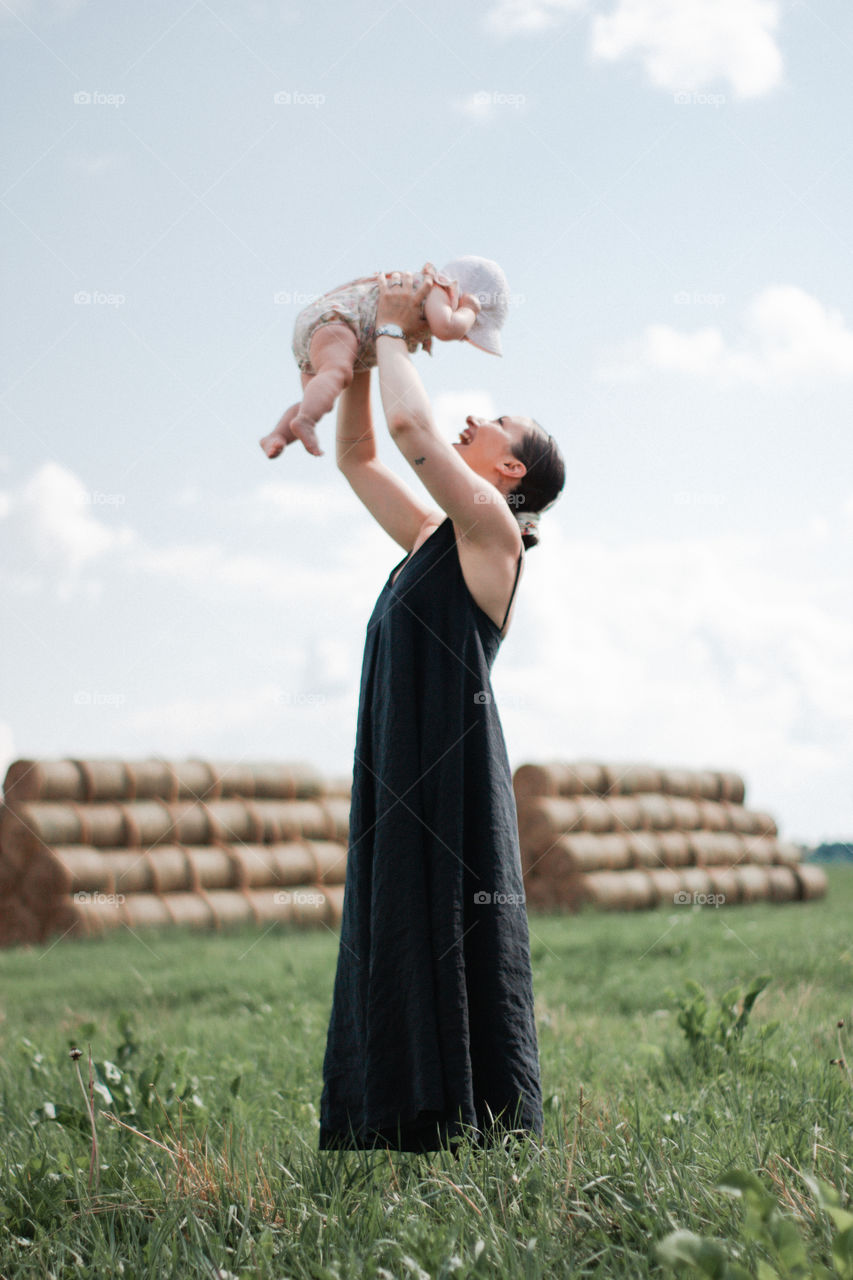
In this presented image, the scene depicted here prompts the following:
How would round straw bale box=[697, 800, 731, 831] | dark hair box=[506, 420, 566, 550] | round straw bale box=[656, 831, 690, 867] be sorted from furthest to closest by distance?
round straw bale box=[697, 800, 731, 831] < round straw bale box=[656, 831, 690, 867] < dark hair box=[506, 420, 566, 550]

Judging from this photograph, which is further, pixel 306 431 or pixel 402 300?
pixel 402 300

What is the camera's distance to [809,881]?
1404cm

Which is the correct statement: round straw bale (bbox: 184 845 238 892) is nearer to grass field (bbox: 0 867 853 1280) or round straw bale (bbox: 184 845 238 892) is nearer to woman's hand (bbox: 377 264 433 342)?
grass field (bbox: 0 867 853 1280)

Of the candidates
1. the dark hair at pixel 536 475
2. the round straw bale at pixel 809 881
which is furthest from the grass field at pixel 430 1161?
the round straw bale at pixel 809 881

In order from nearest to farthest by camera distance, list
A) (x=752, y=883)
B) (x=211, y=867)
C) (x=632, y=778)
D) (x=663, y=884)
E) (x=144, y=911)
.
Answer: (x=144, y=911) → (x=211, y=867) → (x=663, y=884) → (x=632, y=778) → (x=752, y=883)

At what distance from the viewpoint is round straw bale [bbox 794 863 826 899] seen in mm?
13922

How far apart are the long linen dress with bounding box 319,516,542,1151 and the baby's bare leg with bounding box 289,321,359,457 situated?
1.21ft

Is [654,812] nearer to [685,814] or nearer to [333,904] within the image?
[685,814]

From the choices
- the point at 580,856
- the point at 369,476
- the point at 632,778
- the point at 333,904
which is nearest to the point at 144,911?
the point at 333,904

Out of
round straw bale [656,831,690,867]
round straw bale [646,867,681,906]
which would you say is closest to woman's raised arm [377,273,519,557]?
round straw bale [646,867,681,906]

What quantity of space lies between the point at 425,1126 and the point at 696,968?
15.3 ft

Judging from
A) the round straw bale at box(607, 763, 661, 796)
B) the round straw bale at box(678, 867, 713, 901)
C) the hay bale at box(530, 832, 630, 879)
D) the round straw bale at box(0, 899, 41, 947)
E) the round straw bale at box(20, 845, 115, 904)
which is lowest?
the round straw bale at box(0, 899, 41, 947)

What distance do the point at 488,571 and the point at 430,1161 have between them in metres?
1.22

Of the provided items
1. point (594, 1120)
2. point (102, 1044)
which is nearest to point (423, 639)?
point (594, 1120)
